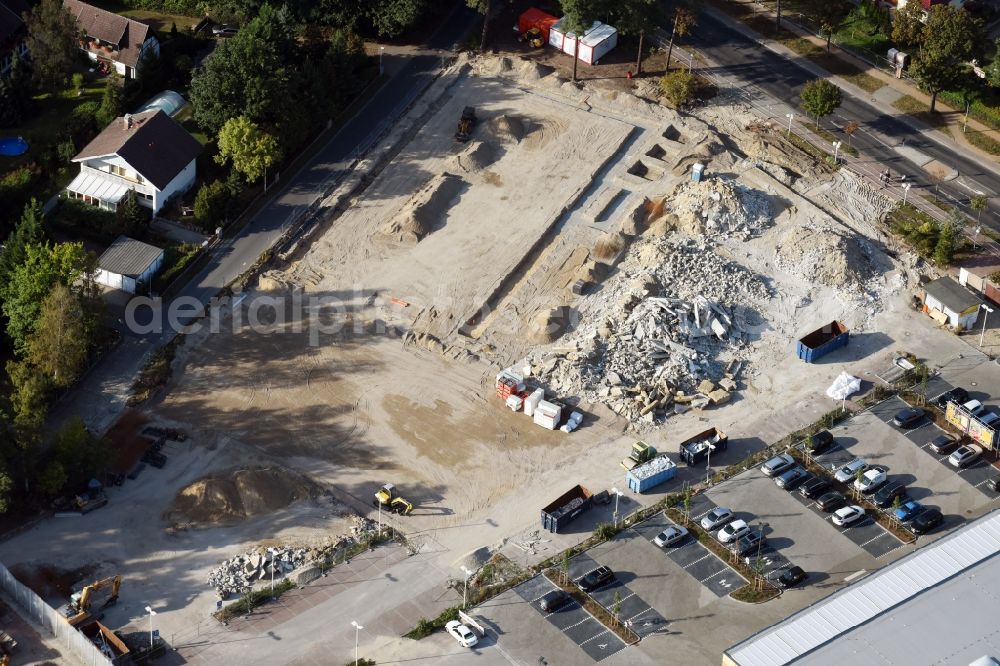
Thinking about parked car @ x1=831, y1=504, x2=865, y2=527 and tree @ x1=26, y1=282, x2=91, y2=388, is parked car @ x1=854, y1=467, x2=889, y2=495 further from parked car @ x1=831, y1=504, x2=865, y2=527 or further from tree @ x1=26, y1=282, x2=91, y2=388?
tree @ x1=26, y1=282, x2=91, y2=388

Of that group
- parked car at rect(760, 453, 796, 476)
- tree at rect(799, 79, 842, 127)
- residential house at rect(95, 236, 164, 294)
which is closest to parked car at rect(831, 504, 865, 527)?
parked car at rect(760, 453, 796, 476)

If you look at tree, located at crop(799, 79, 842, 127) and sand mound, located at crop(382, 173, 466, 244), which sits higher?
tree, located at crop(799, 79, 842, 127)

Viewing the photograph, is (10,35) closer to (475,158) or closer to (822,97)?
(475,158)

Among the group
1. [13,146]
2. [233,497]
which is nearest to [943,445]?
[233,497]

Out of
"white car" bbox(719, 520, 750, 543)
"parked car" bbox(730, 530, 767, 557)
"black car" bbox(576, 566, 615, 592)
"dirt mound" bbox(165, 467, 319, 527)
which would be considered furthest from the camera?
"dirt mound" bbox(165, 467, 319, 527)

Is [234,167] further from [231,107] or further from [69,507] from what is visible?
[69,507]

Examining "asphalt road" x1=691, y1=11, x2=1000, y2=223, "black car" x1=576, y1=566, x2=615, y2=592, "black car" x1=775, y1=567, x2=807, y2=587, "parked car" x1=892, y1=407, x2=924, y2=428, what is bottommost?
"black car" x1=576, y1=566, x2=615, y2=592

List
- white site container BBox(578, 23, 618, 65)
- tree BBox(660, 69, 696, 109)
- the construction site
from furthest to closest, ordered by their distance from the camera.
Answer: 1. white site container BBox(578, 23, 618, 65)
2. tree BBox(660, 69, 696, 109)
3. the construction site

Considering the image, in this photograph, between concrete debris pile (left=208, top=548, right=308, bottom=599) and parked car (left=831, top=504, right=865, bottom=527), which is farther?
parked car (left=831, top=504, right=865, bottom=527)
